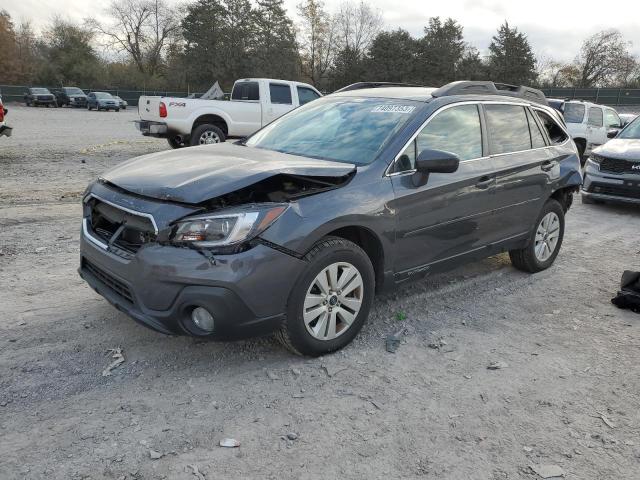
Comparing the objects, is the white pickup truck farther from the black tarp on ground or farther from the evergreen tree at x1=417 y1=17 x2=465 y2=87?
the evergreen tree at x1=417 y1=17 x2=465 y2=87

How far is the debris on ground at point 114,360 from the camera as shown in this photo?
3.37 metres

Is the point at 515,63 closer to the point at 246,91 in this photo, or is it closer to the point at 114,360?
the point at 246,91

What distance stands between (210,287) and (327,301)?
0.82m

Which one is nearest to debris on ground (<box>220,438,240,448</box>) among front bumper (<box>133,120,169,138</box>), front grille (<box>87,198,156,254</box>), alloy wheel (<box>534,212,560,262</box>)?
front grille (<box>87,198,156,254</box>)

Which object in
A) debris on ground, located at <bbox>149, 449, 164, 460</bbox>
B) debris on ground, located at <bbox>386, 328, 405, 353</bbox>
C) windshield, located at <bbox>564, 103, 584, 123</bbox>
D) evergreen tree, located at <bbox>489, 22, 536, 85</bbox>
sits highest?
evergreen tree, located at <bbox>489, 22, 536, 85</bbox>

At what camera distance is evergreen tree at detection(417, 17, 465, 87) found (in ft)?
199

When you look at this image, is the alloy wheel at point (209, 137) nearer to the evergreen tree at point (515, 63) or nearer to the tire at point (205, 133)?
the tire at point (205, 133)

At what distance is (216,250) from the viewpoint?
3.11m

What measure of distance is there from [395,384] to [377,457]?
2.35 feet

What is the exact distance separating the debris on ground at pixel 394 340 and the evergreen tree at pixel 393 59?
5839 centimetres

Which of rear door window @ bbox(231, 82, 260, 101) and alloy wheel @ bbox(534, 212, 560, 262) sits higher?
rear door window @ bbox(231, 82, 260, 101)

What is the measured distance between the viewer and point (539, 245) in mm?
5555

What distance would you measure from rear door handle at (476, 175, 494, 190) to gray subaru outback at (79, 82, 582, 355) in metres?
0.02

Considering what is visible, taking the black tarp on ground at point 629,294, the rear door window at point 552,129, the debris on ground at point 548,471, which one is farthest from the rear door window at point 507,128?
the debris on ground at point 548,471
